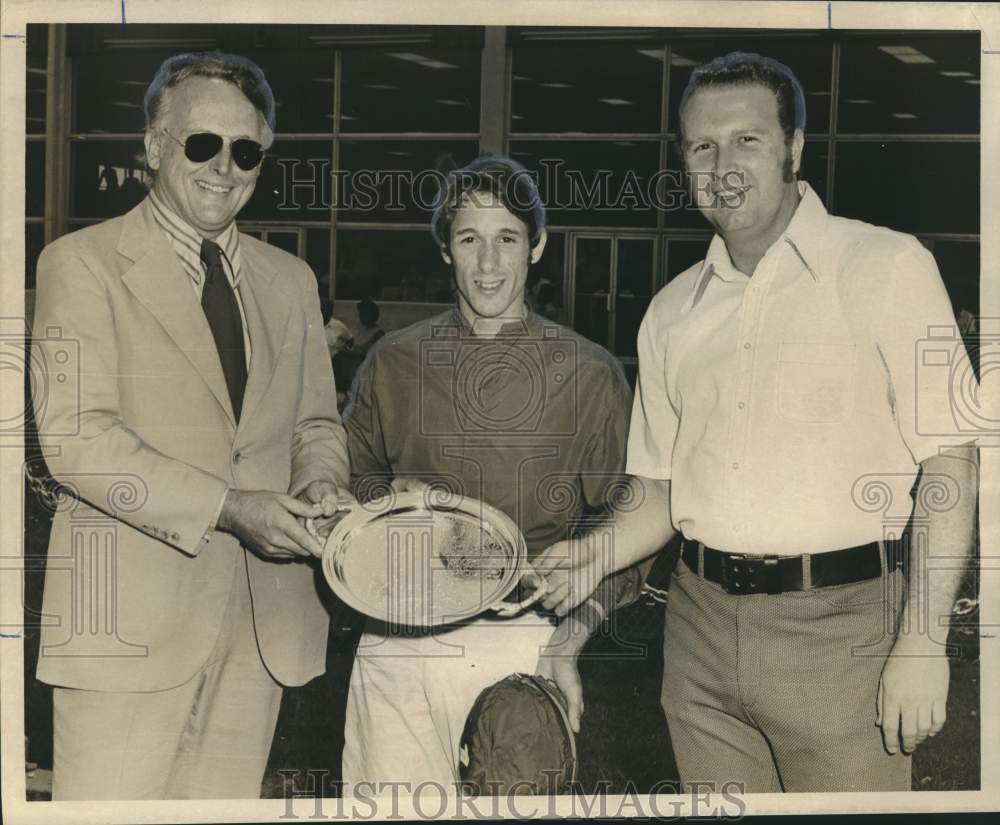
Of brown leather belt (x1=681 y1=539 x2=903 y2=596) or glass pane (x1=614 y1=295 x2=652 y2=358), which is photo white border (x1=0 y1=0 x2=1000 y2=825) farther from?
glass pane (x1=614 y1=295 x2=652 y2=358)

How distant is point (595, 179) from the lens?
14.3 feet

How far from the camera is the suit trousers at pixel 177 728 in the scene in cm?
434

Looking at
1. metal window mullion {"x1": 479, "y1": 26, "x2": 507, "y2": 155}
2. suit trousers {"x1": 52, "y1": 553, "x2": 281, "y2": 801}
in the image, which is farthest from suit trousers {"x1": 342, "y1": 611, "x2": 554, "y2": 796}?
metal window mullion {"x1": 479, "y1": 26, "x2": 507, "y2": 155}

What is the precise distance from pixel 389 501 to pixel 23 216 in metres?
1.52

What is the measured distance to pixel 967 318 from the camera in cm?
444

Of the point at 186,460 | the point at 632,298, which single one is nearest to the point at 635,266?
the point at 632,298

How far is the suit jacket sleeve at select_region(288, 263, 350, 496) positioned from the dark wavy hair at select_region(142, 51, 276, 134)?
622 mm

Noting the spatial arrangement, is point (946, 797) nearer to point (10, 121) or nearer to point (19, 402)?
point (19, 402)

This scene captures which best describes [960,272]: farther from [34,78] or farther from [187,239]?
[34,78]

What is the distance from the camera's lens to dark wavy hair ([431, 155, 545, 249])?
14.2 feet

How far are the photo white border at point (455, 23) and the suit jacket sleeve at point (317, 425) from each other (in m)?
0.91

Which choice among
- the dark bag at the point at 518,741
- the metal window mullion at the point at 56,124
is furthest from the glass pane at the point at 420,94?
the dark bag at the point at 518,741

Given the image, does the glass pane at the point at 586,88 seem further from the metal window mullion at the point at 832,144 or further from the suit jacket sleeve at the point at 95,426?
the suit jacket sleeve at the point at 95,426

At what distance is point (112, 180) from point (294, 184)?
582mm
